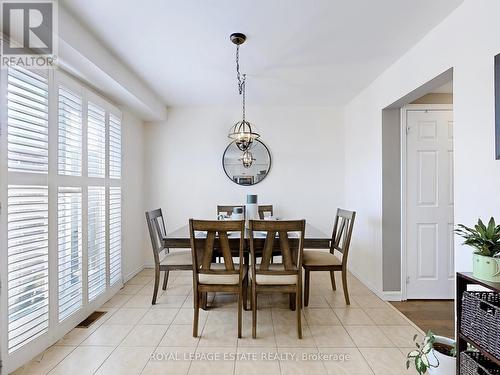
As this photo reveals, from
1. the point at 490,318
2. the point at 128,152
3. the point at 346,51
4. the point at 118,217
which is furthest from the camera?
the point at 128,152

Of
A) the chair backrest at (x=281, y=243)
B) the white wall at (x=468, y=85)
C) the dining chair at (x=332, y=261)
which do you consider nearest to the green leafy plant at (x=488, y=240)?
the white wall at (x=468, y=85)

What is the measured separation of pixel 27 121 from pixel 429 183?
373 cm

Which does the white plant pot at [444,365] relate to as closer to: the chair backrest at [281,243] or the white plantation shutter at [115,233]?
the chair backrest at [281,243]

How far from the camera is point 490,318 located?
4.28 ft

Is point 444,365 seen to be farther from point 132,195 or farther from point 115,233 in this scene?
point 132,195

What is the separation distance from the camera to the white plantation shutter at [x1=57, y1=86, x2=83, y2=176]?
7.48 ft

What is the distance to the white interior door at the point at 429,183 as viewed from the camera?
Answer: 3.04 meters

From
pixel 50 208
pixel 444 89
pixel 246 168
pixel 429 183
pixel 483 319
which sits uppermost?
pixel 444 89

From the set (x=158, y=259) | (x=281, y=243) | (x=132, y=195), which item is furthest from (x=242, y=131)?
(x=132, y=195)

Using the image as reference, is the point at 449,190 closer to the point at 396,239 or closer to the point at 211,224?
the point at 396,239

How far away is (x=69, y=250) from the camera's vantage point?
2.37 m

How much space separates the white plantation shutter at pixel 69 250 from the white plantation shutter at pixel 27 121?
0.38 m

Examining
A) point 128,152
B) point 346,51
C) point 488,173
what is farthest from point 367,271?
point 128,152

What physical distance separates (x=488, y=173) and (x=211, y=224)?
1849 millimetres
